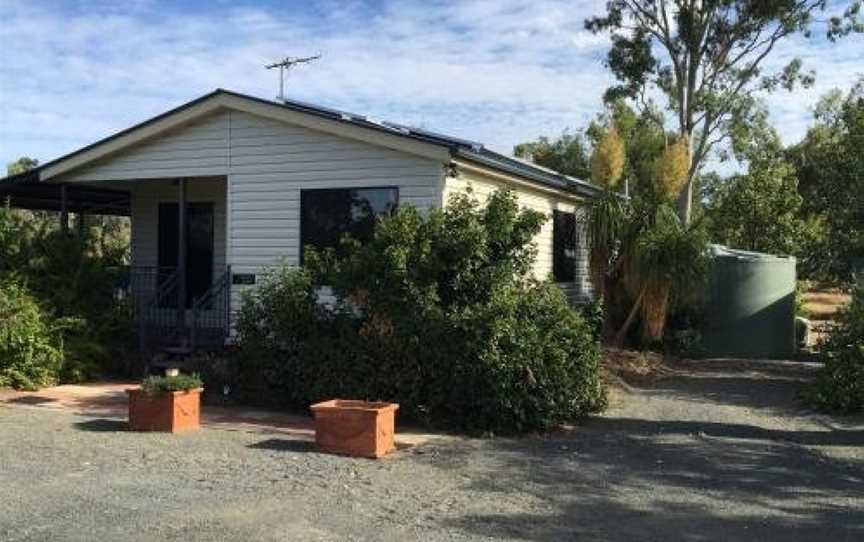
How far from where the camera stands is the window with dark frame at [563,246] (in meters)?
15.3

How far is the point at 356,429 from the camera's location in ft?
26.4

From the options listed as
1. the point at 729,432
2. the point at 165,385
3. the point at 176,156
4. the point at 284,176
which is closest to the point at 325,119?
the point at 284,176

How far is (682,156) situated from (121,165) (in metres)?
11.4

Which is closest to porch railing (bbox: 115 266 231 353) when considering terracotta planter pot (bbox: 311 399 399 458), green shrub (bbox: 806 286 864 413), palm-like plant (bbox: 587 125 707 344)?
terracotta planter pot (bbox: 311 399 399 458)

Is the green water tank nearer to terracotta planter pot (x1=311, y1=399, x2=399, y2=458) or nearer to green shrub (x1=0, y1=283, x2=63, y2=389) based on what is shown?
terracotta planter pot (x1=311, y1=399, x2=399, y2=458)

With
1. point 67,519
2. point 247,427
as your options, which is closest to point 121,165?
point 247,427

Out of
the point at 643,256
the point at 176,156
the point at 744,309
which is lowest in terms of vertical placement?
the point at 744,309

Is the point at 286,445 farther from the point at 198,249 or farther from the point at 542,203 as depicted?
the point at 198,249

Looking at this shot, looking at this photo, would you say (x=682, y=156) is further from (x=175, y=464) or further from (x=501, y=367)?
(x=175, y=464)

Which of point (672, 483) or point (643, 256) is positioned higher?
point (643, 256)

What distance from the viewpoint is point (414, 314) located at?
Answer: 9438mm

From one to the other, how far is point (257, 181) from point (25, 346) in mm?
3667

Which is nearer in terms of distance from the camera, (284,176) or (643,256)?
(284,176)

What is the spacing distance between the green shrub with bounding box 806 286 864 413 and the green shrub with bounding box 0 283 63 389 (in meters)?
9.40
